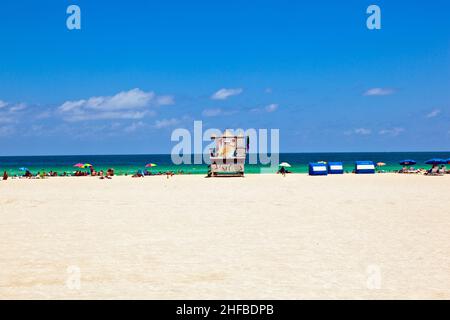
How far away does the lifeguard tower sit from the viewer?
112 feet

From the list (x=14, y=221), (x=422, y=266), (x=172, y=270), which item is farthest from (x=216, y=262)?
(x=14, y=221)

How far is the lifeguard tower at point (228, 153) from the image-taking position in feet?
112

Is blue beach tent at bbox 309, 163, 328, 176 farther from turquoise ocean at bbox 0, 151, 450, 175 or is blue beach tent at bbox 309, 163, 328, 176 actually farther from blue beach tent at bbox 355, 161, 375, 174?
turquoise ocean at bbox 0, 151, 450, 175

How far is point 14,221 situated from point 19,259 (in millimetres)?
4965

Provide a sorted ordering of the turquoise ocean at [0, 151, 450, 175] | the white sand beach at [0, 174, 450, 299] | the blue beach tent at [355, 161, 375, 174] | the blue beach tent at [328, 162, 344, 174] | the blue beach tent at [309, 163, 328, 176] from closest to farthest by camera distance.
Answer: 1. the white sand beach at [0, 174, 450, 299]
2. the blue beach tent at [309, 163, 328, 176]
3. the blue beach tent at [328, 162, 344, 174]
4. the blue beach tent at [355, 161, 375, 174]
5. the turquoise ocean at [0, 151, 450, 175]

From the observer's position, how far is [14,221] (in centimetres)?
1264

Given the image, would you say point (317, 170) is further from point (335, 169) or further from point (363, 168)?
point (363, 168)

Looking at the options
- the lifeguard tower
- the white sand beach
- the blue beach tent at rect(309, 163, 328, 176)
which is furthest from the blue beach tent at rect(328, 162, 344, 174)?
the white sand beach

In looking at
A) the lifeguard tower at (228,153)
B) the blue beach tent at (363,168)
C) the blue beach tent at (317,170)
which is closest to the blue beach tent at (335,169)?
the blue beach tent at (363,168)

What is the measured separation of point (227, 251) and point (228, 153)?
25.7 m

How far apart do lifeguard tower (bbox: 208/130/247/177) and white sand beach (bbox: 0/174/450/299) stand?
18567 millimetres

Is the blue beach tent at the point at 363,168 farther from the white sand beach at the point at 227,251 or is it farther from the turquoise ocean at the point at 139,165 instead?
the white sand beach at the point at 227,251

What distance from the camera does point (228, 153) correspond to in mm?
34375
